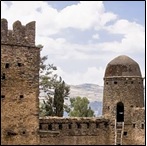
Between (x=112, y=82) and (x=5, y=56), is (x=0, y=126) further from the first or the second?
(x=112, y=82)

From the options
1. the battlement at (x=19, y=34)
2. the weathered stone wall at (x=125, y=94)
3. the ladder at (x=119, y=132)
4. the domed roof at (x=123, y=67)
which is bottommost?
the ladder at (x=119, y=132)

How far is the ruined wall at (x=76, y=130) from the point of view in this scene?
110 ft

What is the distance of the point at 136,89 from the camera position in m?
39.9

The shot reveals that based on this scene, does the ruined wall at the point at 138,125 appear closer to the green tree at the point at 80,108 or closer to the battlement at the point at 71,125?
the battlement at the point at 71,125

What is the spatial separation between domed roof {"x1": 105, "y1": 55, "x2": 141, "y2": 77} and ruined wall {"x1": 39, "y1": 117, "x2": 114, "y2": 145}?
4.38 m

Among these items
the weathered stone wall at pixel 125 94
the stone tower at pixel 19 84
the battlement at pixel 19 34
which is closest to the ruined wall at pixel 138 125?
the weathered stone wall at pixel 125 94

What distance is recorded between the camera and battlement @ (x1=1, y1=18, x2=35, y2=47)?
90.7 feet

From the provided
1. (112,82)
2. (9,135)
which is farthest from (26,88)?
(112,82)

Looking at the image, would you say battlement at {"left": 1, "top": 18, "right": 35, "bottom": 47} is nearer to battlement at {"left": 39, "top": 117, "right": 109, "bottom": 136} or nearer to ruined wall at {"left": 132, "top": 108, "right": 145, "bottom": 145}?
battlement at {"left": 39, "top": 117, "right": 109, "bottom": 136}

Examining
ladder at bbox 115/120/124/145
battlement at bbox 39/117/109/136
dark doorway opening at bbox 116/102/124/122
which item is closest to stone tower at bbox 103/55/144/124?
dark doorway opening at bbox 116/102/124/122

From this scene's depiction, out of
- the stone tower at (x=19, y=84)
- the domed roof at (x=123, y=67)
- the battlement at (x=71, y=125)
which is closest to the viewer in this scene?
the stone tower at (x=19, y=84)

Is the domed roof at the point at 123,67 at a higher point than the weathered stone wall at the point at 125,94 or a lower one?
higher

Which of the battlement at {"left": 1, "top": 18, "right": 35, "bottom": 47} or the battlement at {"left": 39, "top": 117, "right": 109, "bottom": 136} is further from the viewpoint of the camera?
the battlement at {"left": 39, "top": 117, "right": 109, "bottom": 136}

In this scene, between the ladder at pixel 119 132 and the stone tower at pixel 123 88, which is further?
the stone tower at pixel 123 88
